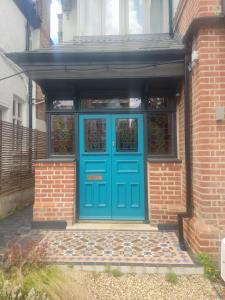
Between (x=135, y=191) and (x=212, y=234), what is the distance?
2.10 m

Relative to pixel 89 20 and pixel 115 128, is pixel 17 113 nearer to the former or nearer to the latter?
pixel 89 20

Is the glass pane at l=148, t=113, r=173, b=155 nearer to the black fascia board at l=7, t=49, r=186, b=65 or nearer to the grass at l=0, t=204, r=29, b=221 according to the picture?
the black fascia board at l=7, t=49, r=186, b=65

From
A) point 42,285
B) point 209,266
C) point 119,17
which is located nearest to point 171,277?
point 209,266

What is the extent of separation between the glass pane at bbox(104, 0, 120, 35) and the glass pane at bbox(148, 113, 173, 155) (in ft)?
8.79

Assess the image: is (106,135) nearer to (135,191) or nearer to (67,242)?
(135,191)

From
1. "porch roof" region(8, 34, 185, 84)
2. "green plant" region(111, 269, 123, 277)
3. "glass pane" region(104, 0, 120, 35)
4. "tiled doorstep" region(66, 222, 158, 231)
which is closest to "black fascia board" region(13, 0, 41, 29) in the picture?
"glass pane" region(104, 0, 120, 35)

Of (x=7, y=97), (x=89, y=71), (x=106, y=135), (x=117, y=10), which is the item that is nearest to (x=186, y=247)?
(x=106, y=135)

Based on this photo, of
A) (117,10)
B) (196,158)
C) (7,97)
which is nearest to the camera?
(196,158)

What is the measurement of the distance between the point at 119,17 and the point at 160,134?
3.30 metres

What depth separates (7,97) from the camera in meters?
7.66

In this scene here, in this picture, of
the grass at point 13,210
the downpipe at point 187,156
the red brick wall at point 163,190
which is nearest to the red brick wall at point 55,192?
the grass at point 13,210

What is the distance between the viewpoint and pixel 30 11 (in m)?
9.28

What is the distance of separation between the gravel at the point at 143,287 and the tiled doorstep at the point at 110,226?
1635 millimetres

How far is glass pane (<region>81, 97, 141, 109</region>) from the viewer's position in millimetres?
5500
